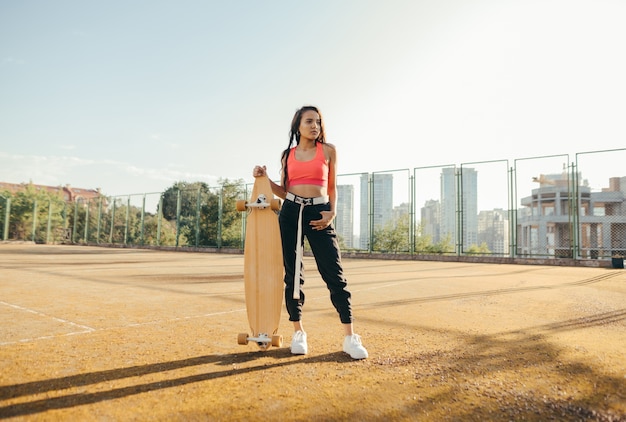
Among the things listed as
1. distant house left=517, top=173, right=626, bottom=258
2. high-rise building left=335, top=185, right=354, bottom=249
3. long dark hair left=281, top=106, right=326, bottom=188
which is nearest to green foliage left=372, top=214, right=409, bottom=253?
high-rise building left=335, top=185, right=354, bottom=249

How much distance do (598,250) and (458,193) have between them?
538cm

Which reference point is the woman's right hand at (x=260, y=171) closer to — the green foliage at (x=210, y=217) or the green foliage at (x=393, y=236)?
the green foliage at (x=393, y=236)

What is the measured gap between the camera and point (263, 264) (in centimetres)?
286

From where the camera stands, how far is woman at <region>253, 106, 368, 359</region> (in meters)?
2.76

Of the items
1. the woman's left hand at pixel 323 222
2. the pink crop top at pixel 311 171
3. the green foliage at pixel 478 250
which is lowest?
the green foliage at pixel 478 250

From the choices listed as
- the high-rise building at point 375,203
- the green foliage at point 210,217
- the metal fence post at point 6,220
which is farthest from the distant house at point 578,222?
the metal fence post at point 6,220

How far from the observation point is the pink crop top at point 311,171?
2.81 m

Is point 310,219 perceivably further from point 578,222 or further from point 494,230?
point 578,222

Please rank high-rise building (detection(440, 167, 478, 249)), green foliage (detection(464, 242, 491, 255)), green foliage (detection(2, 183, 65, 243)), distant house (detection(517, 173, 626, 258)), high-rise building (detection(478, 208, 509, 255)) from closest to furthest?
1. distant house (detection(517, 173, 626, 258))
2. high-rise building (detection(478, 208, 509, 255))
3. green foliage (detection(464, 242, 491, 255))
4. high-rise building (detection(440, 167, 478, 249))
5. green foliage (detection(2, 183, 65, 243))

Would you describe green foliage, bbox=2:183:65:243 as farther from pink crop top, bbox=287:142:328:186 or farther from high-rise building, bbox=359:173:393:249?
pink crop top, bbox=287:142:328:186

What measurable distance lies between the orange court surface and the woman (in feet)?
1.15

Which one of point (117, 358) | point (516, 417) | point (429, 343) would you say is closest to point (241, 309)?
point (117, 358)

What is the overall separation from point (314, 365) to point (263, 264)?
0.81 m

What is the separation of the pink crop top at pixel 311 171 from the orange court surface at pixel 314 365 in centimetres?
121
